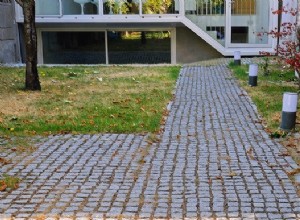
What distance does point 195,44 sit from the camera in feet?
66.6

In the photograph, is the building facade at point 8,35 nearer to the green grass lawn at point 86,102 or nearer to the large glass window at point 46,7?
the large glass window at point 46,7

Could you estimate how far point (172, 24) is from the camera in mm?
19578

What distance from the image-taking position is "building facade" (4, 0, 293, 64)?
19.1 meters

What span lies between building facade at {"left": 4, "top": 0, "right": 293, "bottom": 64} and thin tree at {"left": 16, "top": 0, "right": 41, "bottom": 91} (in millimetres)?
8135

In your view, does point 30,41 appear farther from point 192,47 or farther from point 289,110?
point 192,47

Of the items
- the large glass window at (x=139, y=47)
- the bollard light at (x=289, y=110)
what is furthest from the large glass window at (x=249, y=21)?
the bollard light at (x=289, y=110)

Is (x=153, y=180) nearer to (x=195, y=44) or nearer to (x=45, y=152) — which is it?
(x=45, y=152)

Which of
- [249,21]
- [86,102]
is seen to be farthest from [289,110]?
[249,21]

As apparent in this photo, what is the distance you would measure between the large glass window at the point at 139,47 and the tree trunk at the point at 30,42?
30.6 feet

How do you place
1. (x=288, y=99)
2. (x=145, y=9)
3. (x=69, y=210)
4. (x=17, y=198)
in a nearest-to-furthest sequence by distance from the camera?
(x=69, y=210)
(x=17, y=198)
(x=288, y=99)
(x=145, y=9)

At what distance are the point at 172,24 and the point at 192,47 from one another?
1506mm

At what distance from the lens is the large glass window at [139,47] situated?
20.5 metres

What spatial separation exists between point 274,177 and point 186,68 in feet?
37.6

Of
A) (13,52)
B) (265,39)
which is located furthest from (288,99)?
(13,52)
